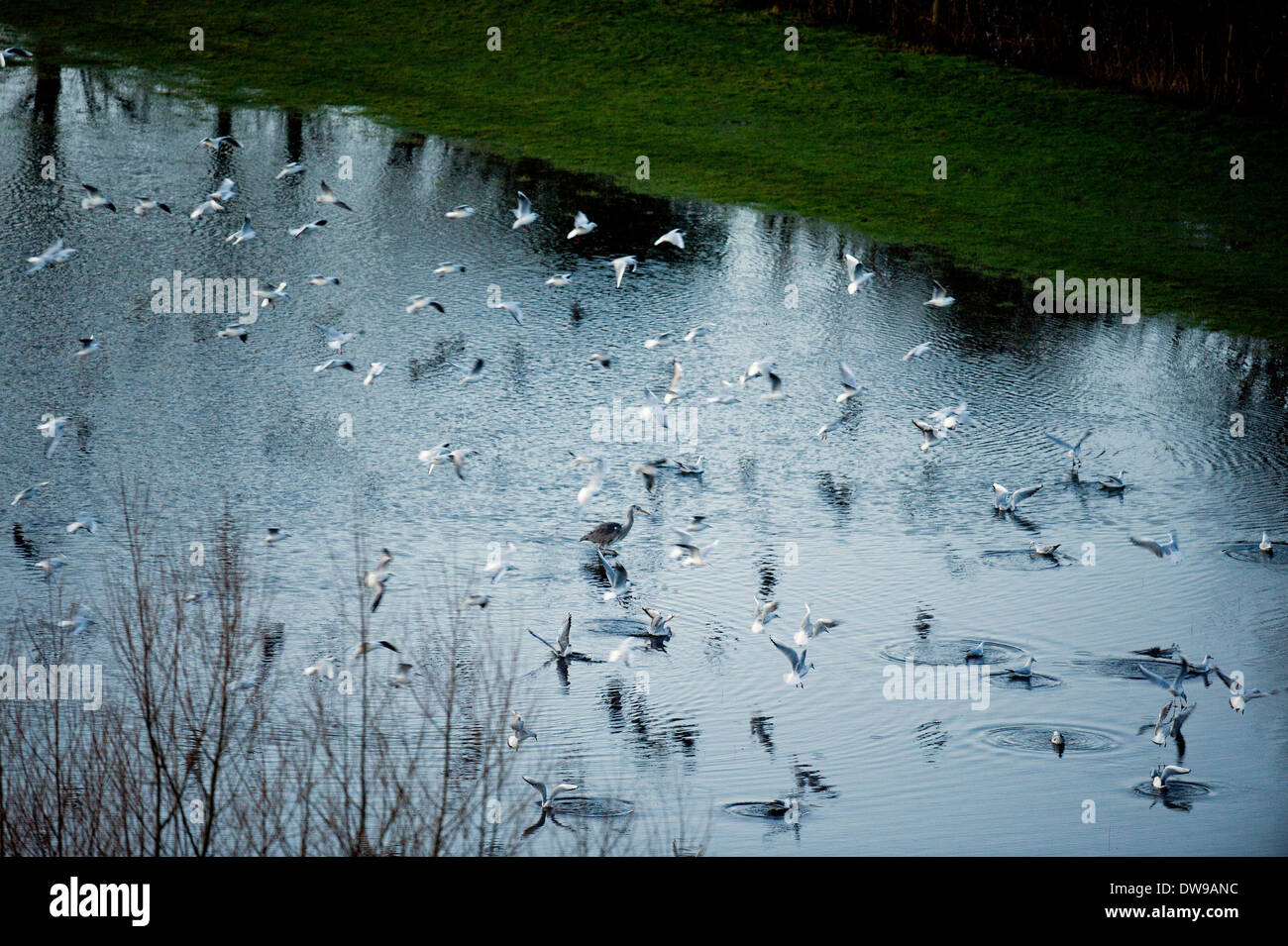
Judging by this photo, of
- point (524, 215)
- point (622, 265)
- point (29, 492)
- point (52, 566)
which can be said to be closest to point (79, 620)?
point (52, 566)

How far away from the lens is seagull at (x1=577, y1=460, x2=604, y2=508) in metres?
13.1

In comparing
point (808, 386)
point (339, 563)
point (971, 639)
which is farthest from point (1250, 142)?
point (339, 563)

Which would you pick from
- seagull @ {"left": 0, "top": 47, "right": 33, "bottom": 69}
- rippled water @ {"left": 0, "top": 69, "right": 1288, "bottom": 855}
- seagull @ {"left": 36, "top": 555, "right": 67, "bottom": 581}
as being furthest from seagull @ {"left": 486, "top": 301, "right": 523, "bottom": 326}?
seagull @ {"left": 0, "top": 47, "right": 33, "bottom": 69}

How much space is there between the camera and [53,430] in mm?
13547

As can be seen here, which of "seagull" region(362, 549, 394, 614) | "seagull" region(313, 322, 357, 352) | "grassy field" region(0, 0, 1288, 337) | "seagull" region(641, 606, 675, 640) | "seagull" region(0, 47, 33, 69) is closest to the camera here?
"seagull" region(641, 606, 675, 640)

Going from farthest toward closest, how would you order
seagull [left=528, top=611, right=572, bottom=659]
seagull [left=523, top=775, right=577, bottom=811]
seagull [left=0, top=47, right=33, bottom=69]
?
seagull [left=0, top=47, right=33, bottom=69] → seagull [left=528, top=611, right=572, bottom=659] → seagull [left=523, top=775, right=577, bottom=811]

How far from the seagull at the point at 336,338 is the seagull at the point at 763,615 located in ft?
19.6

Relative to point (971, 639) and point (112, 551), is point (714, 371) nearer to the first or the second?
point (971, 639)

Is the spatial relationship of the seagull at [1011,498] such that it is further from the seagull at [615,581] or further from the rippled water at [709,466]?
the seagull at [615,581]

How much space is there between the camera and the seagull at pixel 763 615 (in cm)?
1093

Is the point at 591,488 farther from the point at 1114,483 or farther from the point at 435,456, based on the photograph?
the point at 1114,483

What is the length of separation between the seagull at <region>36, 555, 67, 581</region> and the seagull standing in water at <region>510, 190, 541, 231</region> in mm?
5692

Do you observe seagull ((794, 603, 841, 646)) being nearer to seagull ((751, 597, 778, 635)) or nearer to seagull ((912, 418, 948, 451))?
seagull ((751, 597, 778, 635))

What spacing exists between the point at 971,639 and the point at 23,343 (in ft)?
35.9
